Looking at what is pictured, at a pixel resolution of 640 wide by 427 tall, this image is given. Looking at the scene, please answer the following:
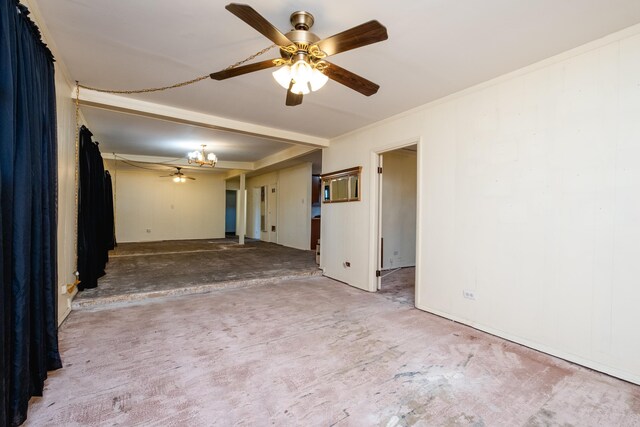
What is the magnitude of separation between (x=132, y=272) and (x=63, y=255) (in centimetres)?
219

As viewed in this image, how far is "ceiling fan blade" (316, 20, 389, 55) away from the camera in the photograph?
1.51 meters

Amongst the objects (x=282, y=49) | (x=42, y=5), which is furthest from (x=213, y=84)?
(x=282, y=49)

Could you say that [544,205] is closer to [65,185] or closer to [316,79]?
[316,79]

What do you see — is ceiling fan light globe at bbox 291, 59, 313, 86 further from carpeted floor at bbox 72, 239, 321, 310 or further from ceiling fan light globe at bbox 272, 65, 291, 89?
carpeted floor at bbox 72, 239, 321, 310

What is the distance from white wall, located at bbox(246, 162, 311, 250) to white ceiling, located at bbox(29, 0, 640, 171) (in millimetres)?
4698

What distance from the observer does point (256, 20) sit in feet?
4.82

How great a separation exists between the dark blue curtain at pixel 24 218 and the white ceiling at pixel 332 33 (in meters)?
0.53

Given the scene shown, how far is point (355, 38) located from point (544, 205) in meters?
2.17

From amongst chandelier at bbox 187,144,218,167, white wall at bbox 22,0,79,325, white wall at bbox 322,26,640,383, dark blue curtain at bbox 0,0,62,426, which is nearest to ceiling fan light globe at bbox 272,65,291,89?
dark blue curtain at bbox 0,0,62,426

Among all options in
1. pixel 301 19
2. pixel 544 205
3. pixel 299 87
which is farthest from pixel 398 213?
pixel 301 19

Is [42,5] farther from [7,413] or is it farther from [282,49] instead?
[7,413]

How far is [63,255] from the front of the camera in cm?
296

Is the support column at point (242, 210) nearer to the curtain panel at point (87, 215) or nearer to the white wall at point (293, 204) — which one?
the white wall at point (293, 204)

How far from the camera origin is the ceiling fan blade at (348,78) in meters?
1.95
